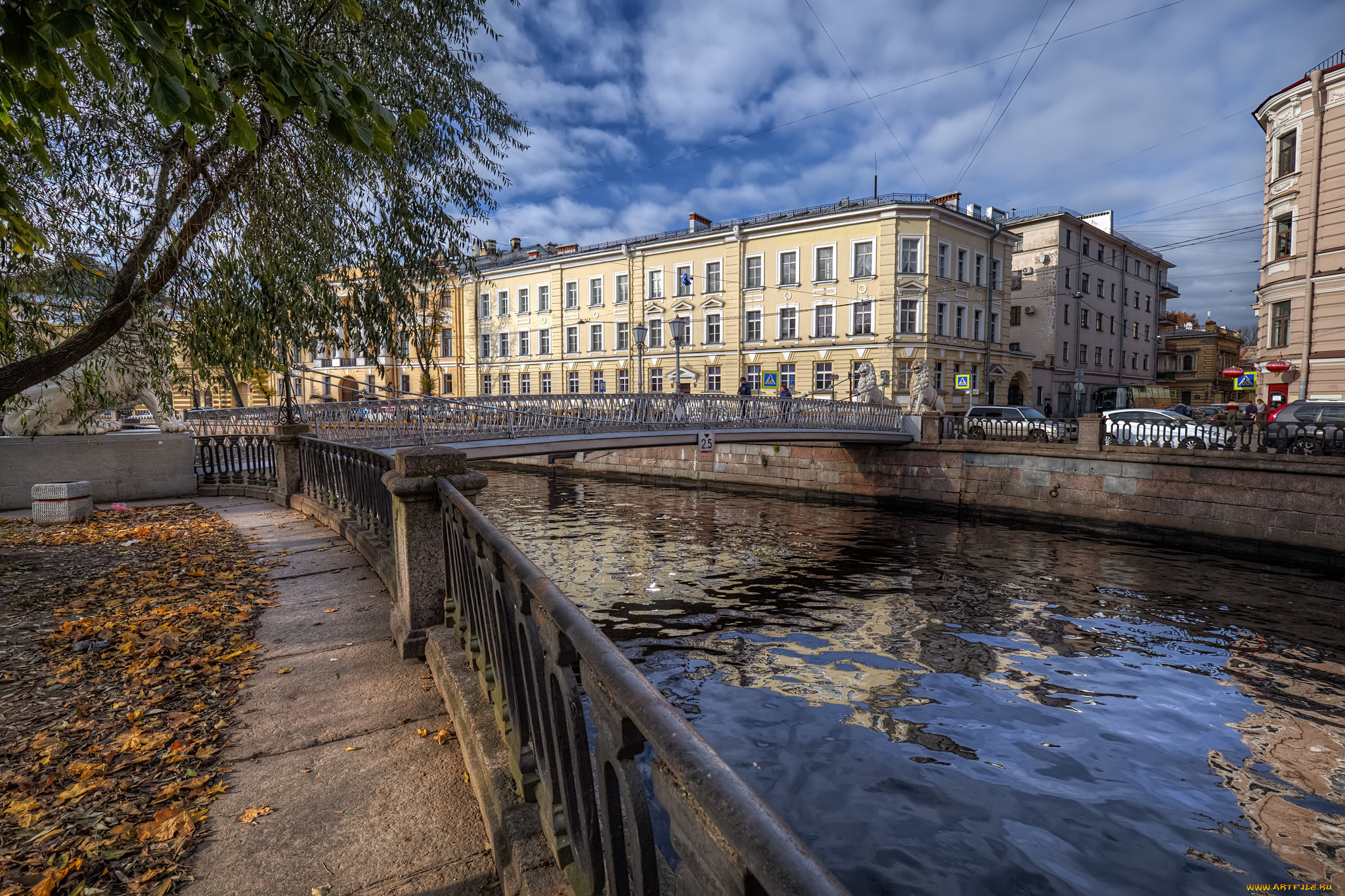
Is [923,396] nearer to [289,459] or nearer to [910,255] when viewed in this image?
[910,255]

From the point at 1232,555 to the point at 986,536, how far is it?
4.97m

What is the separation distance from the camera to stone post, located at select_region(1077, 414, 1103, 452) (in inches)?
685

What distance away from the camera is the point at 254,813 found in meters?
2.58

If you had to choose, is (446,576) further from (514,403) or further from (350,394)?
(350,394)

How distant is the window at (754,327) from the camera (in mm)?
34844

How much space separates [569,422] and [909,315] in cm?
2254

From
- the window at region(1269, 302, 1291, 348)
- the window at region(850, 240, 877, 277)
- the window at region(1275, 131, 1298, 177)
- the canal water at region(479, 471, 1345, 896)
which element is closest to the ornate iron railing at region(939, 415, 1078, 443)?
the canal water at region(479, 471, 1345, 896)

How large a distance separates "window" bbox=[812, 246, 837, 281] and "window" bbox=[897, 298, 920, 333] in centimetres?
365

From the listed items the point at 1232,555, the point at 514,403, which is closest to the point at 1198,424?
the point at 1232,555

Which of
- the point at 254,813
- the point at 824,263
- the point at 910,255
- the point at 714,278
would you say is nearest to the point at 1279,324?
the point at 910,255

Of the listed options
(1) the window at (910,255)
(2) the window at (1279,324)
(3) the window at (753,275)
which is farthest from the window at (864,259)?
(2) the window at (1279,324)

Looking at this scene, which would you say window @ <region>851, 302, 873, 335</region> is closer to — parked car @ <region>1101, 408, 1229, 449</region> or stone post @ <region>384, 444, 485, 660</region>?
parked car @ <region>1101, 408, 1229, 449</region>

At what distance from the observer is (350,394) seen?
48344 millimetres

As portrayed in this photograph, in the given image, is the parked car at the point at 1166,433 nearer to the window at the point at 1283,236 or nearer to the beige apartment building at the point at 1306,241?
the beige apartment building at the point at 1306,241
